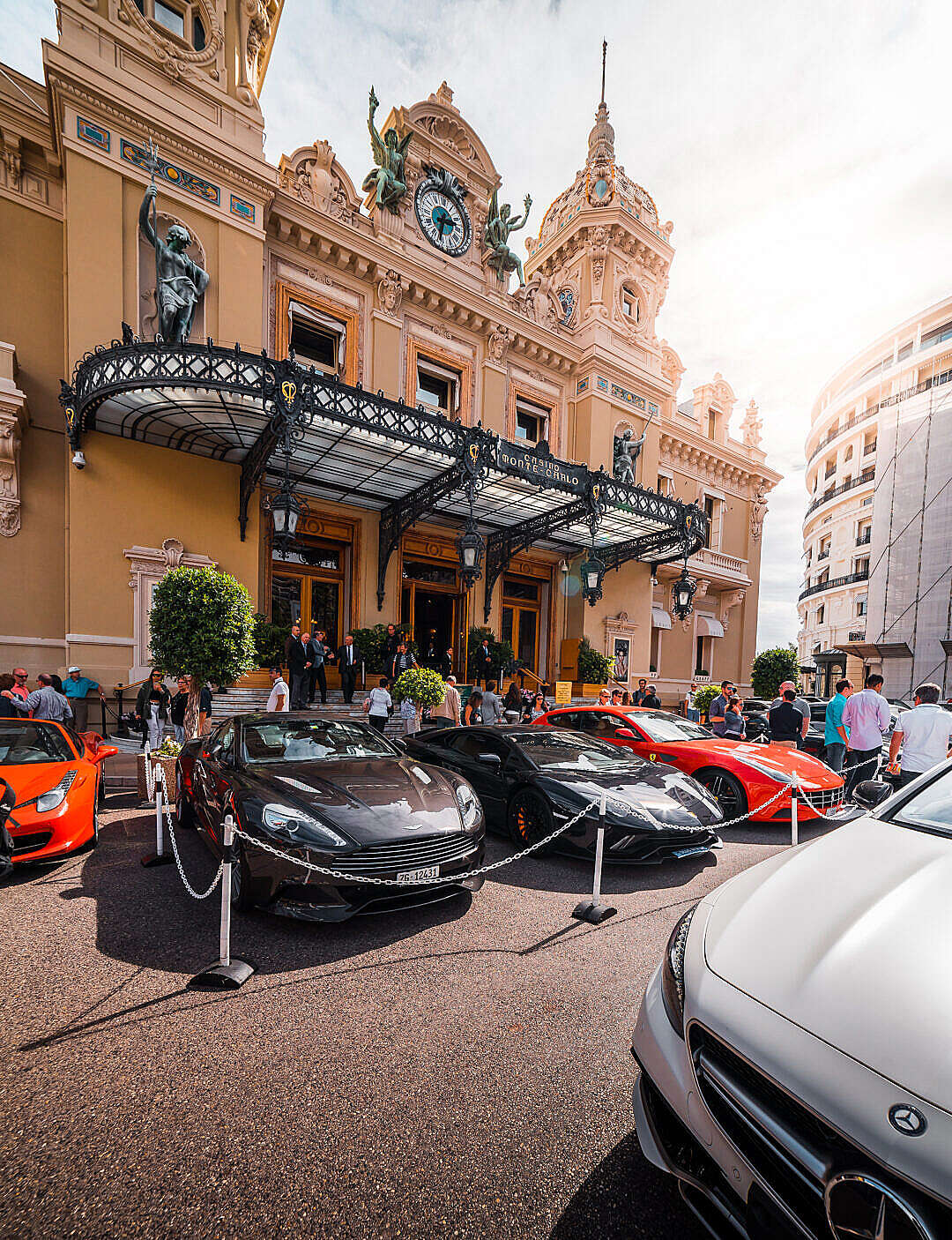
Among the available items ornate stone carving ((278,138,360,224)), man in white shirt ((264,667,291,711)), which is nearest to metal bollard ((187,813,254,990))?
man in white shirt ((264,667,291,711))

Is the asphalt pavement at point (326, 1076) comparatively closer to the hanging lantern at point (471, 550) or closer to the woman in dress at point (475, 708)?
the woman in dress at point (475, 708)

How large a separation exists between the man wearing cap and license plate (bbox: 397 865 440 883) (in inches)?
358

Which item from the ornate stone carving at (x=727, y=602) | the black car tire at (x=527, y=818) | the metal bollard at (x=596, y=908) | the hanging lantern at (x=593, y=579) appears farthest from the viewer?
the ornate stone carving at (x=727, y=602)

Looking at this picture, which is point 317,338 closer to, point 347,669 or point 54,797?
point 347,669

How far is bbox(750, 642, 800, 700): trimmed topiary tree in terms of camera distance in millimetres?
19641

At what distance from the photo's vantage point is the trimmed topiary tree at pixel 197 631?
859 centimetres

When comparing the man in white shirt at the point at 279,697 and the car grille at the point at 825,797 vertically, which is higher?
the man in white shirt at the point at 279,697

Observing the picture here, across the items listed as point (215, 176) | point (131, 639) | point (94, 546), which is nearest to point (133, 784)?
point (131, 639)

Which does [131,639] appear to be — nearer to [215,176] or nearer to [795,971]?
[215,176]

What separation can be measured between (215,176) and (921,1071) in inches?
695

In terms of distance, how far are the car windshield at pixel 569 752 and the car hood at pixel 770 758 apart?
132cm

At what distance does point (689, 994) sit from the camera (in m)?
1.77

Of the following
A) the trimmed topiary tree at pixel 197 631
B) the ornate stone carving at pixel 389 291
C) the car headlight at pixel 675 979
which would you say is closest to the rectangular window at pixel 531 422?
the ornate stone carving at pixel 389 291

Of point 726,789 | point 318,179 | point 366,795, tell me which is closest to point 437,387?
point 318,179
